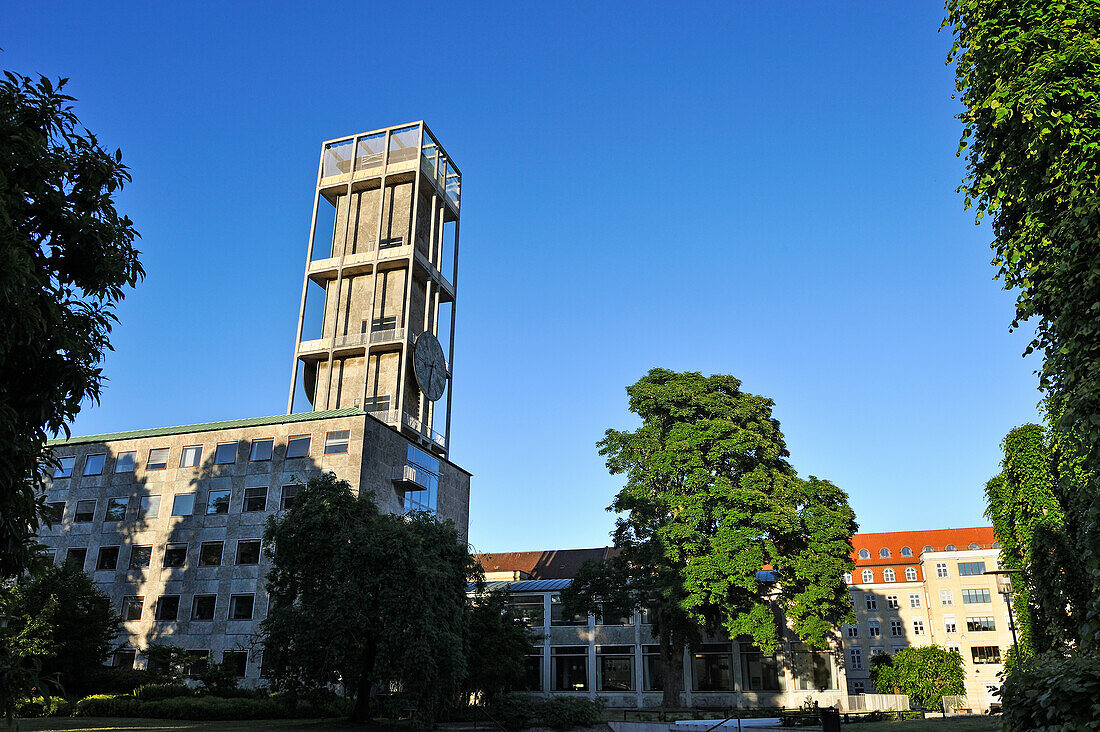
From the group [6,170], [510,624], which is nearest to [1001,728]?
[6,170]

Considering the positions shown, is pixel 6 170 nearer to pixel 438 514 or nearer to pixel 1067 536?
pixel 1067 536

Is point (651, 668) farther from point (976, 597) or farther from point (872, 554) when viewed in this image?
point (872, 554)

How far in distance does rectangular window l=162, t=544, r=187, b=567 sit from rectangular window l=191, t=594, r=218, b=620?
2537 mm

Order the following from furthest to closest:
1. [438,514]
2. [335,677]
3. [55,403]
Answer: [438,514] → [335,677] → [55,403]

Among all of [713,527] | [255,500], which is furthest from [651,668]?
[255,500]

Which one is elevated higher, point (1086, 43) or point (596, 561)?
point (1086, 43)

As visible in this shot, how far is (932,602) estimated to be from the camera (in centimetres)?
7962

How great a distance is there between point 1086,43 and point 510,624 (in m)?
32.4

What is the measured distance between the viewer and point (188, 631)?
43781 millimetres

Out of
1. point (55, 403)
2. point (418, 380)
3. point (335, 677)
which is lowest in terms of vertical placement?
point (335, 677)

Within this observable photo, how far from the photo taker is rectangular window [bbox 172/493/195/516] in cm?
4666

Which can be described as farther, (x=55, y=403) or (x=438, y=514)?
(x=438, y=514)

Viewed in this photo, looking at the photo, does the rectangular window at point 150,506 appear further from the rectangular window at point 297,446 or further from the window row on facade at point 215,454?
the rectangular window at point 297,446

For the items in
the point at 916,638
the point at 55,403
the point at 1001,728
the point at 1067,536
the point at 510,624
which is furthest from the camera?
the point at 916,638
